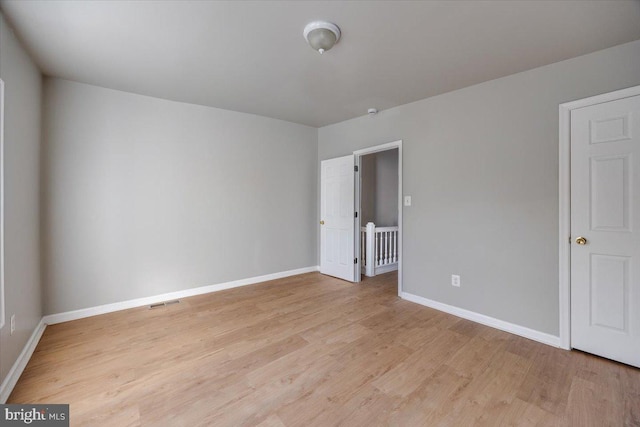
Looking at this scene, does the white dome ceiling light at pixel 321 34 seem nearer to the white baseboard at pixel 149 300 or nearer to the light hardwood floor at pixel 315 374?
the light hardwood floor at pixel 315 374

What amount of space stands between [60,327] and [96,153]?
185cm

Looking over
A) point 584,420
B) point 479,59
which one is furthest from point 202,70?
point 584,420

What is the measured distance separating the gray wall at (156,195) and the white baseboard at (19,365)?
473mm

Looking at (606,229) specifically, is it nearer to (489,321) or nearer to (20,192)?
(489,321)

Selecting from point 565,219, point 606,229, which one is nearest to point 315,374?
point 565,219

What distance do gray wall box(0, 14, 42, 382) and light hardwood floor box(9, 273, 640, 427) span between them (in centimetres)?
33

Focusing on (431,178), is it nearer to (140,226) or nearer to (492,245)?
(492,245)

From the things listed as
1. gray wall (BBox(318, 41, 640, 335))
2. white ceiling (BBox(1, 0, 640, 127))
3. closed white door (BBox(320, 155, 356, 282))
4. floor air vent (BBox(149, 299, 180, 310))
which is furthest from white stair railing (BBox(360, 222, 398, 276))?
floor air vent (BBox(149, 299, 180, 310))

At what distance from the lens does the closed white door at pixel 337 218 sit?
427cm

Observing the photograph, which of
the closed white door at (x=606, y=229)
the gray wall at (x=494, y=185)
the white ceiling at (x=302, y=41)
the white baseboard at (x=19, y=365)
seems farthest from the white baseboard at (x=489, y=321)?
the white baseboard at (x=19, y=365)

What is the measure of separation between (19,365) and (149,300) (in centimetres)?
138

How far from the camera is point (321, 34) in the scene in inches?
78.7

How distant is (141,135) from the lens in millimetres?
3268

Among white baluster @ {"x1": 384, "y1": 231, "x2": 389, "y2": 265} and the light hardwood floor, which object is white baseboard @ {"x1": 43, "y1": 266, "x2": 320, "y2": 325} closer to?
the light hardwood floor
